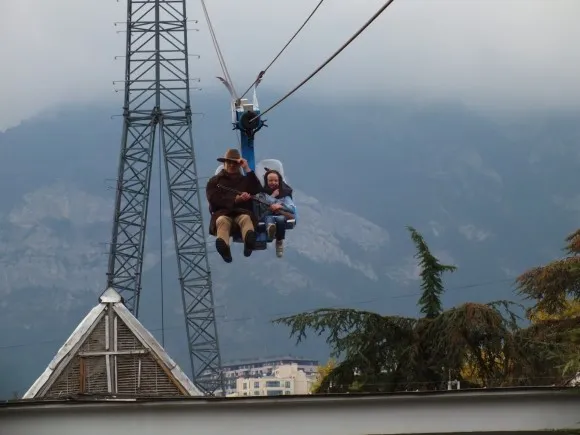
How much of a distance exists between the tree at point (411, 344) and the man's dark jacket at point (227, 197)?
427cm

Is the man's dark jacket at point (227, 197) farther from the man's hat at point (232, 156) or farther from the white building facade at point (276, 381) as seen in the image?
the white building facade at point (276, 381)

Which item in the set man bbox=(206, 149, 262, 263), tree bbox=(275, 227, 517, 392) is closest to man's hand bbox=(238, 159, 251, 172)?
man bbox=(206, 149, 262, 263)

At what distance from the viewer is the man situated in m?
21.6

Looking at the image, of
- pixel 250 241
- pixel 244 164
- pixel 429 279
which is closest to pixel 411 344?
pixel 429 279

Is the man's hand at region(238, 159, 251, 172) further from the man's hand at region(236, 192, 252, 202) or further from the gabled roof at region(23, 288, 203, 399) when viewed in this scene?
the gabled roof at region(23, 288, 203, 399)

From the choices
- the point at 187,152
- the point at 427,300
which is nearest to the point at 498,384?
the point at 427,300

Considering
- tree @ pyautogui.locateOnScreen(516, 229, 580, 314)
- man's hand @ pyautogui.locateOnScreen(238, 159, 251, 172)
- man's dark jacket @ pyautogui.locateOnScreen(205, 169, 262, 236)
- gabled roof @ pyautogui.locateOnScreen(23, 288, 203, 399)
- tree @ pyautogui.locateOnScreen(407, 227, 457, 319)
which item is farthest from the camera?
tree @ pyautogui.locateOnScreen(516, 229, 580, 314)

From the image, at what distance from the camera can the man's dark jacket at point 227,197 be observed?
71.4ft

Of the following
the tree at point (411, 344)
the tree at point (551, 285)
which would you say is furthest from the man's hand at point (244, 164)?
the tree at point (551, 285)

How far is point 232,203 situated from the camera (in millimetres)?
21781

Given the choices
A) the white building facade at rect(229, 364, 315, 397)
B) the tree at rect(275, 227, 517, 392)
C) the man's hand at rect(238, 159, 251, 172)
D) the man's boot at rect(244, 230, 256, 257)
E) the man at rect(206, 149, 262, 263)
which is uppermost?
the white building facade at rect(229, 364, 315, 397)

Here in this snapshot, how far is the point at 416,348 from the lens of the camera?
25.7 meters

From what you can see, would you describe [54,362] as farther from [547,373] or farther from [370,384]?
[547,373]

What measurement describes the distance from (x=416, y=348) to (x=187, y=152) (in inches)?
1776
